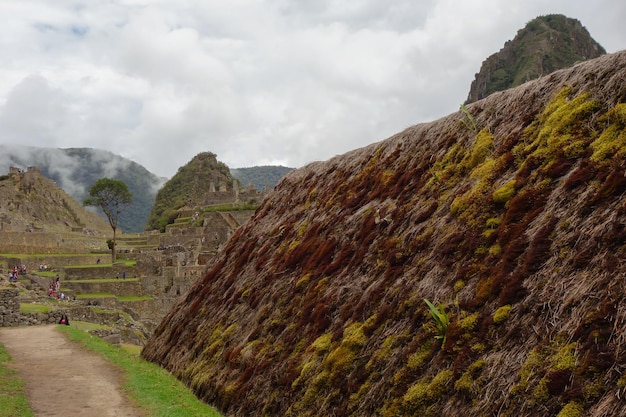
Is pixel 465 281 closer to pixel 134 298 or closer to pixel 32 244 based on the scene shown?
pixel 134 298

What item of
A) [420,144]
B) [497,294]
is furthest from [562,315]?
[420,144]

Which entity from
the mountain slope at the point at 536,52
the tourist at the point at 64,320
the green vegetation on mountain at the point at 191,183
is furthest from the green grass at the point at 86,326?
the mountain slope at the point at 536,52

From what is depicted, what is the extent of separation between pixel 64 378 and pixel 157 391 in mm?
3781

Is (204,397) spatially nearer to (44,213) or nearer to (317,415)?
(317,415)

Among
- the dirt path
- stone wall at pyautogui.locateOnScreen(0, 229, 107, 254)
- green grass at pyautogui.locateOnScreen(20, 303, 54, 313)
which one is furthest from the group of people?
the dirt path

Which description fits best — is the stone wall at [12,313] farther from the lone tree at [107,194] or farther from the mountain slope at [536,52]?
the mountain slope at [536,52]

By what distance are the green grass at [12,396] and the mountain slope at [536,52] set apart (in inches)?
5290

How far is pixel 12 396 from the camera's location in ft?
43.5

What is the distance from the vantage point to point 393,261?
10.1 metres

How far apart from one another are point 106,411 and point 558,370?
10.7 meters

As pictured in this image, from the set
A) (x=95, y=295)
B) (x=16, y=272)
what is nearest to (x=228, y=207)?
(x=95, y=295)

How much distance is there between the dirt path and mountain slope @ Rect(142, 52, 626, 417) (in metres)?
2.43

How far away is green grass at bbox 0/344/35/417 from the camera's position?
11844mm

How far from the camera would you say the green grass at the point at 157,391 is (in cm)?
1256
